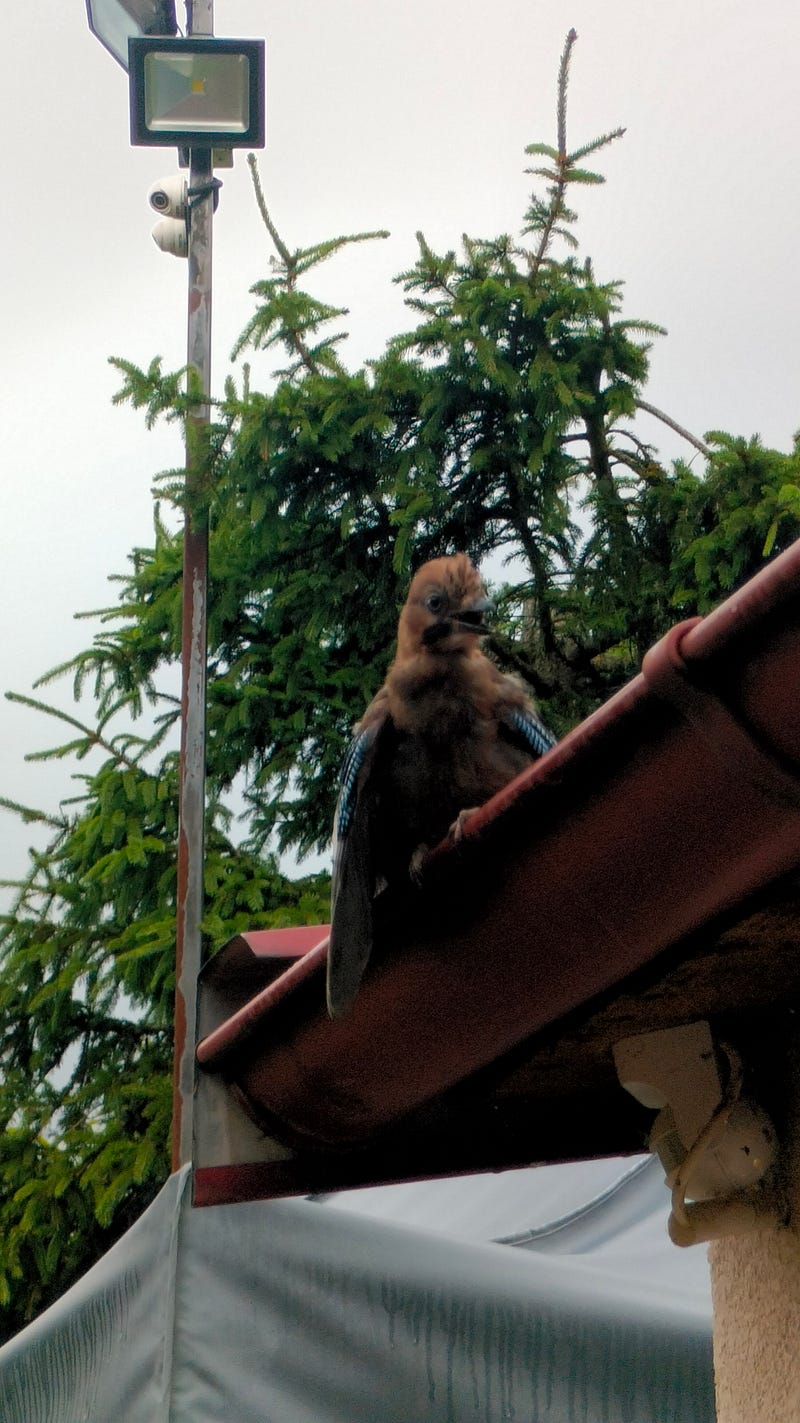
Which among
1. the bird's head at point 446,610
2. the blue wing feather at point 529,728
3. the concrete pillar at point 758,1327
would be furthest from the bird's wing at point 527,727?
the concrete pillar at point 758,1327

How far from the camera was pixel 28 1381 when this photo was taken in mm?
3244

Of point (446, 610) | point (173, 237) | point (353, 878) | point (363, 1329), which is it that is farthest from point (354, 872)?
point (173, 237)

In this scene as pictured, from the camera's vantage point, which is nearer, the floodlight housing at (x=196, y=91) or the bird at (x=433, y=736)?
the bird at (x=433, y=736)

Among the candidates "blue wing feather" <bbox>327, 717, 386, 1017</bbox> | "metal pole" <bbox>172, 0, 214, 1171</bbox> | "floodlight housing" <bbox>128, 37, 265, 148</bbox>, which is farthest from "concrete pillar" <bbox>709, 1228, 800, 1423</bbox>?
"floodlight housing" <bbox>128, 37, 265, 148</bbox>

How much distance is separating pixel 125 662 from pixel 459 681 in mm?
4730

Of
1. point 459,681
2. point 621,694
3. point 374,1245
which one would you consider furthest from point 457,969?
point 374,1245

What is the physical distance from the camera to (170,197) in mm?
6281

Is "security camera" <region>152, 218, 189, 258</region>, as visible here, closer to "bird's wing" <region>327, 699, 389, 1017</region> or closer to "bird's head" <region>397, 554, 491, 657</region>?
"bird's head" <region>397, 554, 491, 657</region>

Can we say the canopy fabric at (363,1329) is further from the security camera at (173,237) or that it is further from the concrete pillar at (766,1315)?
the security camera at (173,237)

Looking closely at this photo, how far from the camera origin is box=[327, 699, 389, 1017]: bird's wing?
5.71ft

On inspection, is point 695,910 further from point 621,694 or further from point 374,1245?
point 374,1245

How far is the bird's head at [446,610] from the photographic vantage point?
2.43 metres

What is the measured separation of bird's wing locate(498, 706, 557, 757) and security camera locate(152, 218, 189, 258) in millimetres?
4404

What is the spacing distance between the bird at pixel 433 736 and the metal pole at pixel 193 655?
221cm
